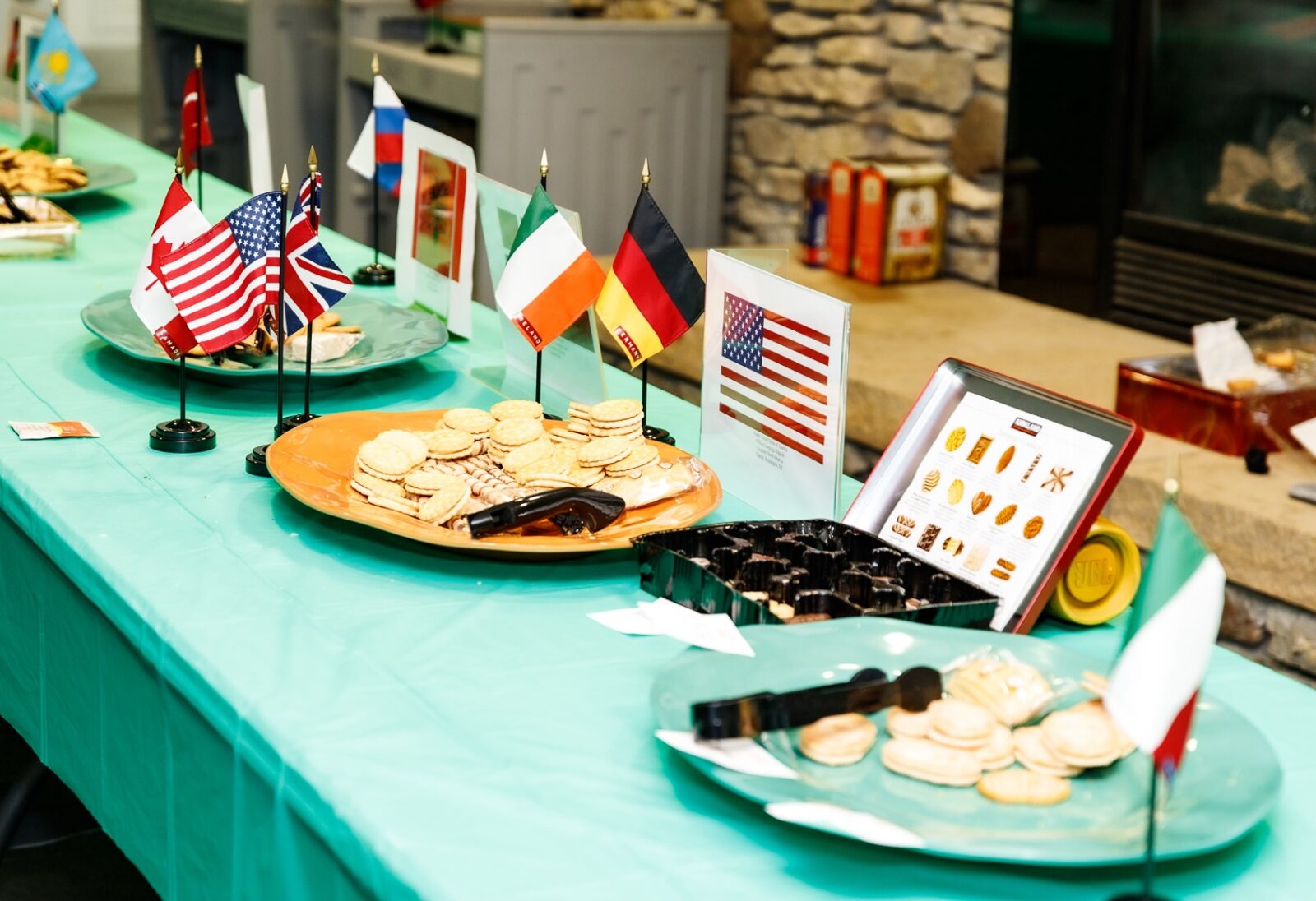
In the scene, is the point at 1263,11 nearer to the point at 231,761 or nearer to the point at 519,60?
the point at 519,60

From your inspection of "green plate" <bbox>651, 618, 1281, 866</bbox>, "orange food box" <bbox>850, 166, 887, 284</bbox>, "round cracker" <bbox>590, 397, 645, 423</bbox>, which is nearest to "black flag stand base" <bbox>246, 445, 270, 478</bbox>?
"round cracker" <bbox>590, 397, 645, 423</bbox>

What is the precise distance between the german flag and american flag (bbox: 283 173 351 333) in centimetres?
29

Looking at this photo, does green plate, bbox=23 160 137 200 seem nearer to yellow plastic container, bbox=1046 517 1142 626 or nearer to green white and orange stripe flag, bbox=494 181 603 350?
green white and orange stripe flag, bbox=494 181 603 350

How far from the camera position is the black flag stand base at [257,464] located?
164 cm

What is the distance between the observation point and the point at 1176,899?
3.08 feet

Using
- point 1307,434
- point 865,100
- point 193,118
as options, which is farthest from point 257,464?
point 865,100

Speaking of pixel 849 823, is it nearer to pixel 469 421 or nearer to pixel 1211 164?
pixel 469 421

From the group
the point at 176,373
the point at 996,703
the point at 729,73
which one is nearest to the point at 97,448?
the point at 176,373

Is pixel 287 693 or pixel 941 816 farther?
pixel 287 693

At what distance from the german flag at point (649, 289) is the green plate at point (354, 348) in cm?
35

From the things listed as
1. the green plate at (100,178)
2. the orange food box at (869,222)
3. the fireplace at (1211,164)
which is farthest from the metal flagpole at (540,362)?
the orange food box at (869,222)

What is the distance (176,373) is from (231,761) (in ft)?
2.79

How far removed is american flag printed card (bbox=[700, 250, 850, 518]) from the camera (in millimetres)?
1463

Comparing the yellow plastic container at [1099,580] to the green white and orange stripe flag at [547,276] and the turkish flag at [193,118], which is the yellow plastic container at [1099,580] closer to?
the green white and orange stripe flag at [547,276]
